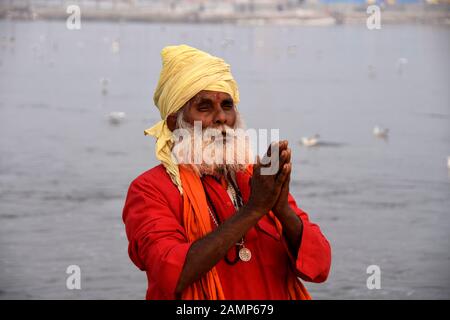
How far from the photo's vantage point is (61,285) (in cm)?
757

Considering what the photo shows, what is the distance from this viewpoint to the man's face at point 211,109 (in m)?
2.96

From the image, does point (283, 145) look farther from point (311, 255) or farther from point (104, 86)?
A: point (104, 86)

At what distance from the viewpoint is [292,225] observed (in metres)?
2.85

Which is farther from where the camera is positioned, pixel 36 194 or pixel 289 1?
pixel 289 1

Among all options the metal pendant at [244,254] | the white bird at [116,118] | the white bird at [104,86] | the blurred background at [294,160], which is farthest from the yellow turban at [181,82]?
the white bird at [104,86]

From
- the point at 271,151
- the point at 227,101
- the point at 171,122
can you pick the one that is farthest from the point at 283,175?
the point at 171,122

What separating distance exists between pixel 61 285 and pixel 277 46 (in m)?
48.3

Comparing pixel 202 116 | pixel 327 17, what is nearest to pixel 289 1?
pixel 327 17

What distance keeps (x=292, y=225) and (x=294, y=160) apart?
10934 millimetres

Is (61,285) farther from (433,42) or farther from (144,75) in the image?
(433,42)

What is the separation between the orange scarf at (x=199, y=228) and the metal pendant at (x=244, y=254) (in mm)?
72

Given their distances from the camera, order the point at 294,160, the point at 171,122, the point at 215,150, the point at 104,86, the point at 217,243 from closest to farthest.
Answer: the point at 217,243 → the point at 215,150 → the point at 171,122 → the point at 294,160 → the point at 104,86

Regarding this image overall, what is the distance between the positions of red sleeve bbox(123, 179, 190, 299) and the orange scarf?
4cm

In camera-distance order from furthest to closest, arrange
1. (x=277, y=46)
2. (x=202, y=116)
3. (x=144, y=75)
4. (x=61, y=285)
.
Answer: (x=277, y=46) → (x=144, y=75) → (x=61, y=285) → (x=202, y=116)
